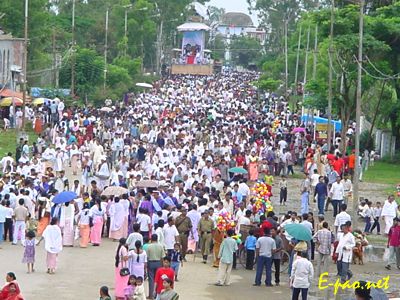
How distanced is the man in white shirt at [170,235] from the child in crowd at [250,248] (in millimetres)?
1433

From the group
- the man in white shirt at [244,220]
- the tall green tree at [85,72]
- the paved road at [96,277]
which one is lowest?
the paved road at [96,277]

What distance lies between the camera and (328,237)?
20203 millimetres

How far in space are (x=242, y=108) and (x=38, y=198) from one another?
38809 millimetres

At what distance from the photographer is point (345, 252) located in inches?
777

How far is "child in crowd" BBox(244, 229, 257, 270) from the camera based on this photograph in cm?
2081

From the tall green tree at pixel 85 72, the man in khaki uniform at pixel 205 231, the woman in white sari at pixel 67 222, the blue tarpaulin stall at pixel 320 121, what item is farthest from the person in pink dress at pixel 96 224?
the tall green tree at pixel 85 72

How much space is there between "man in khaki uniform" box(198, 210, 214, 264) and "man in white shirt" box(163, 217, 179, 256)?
1.29 metres

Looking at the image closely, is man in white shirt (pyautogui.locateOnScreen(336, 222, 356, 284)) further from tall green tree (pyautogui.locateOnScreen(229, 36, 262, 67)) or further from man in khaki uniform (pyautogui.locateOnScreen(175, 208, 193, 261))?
tall green tree (pyautogui.locateOnScreen(229, 36, 262, 67))

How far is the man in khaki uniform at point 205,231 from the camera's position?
21.5m

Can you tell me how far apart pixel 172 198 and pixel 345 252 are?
Answer: 220 inches

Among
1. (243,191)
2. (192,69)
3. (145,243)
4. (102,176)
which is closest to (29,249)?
(145,243)

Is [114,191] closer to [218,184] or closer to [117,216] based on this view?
[117,216]

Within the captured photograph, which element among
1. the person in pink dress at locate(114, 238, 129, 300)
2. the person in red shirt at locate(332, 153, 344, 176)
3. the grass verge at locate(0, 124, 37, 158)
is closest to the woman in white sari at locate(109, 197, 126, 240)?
the person in pink dress at locate(114, 238, 129, 300)

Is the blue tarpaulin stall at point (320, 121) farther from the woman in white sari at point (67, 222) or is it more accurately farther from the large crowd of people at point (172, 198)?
the woman in white sari at point (67, 222)
